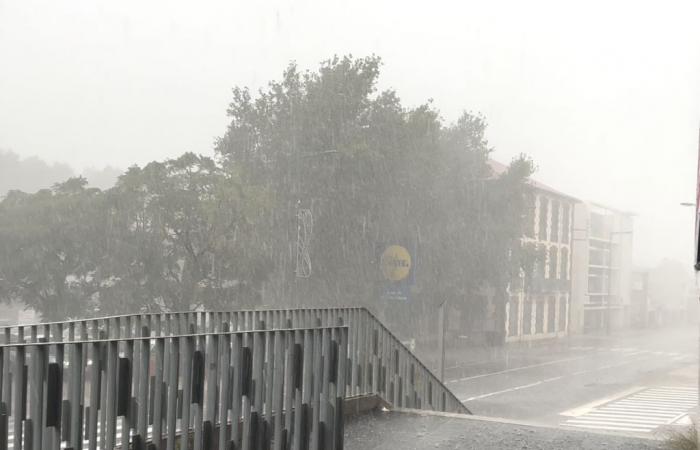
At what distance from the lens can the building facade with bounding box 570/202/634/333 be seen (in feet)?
233

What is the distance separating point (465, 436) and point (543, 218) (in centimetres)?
5433

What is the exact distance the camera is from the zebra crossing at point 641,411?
22156mm

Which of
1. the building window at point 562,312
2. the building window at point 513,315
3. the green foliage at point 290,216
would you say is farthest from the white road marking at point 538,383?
the building window at point 562,312

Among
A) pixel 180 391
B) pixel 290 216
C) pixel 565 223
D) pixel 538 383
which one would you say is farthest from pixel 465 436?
pixel 565 223

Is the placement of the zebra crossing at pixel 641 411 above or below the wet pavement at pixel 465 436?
below

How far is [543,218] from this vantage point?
201ft

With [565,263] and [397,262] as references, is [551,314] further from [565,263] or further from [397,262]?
[397,262]

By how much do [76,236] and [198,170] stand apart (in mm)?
4719

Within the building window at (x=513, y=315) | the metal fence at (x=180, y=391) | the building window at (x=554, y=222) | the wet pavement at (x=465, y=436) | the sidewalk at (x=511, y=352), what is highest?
the building window at (x=554, y=222)

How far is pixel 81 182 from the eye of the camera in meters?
29.5

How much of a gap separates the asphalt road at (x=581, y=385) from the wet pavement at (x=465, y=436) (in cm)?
570

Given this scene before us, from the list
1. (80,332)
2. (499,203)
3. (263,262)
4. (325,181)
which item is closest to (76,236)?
(263,262)

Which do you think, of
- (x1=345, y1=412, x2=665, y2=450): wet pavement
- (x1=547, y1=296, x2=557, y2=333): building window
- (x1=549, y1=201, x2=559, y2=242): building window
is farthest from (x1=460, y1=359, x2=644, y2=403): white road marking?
(x1=345, y1=412, x2=665, y2=450): wet pavement

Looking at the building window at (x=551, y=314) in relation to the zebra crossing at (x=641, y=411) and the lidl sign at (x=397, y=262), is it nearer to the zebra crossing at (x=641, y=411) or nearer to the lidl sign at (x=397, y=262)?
the zebra crossing at (x=641, y=411)
